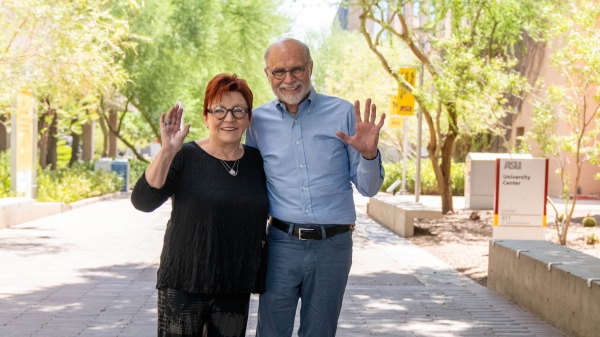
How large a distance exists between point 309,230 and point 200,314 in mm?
610

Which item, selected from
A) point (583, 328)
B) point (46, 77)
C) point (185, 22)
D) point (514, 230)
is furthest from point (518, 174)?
point (185, 22)

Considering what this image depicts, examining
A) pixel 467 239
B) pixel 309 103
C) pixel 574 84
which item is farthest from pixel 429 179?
pixel 309 103

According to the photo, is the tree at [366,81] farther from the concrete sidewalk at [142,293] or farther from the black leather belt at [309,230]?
the black leather belt at [309,230]

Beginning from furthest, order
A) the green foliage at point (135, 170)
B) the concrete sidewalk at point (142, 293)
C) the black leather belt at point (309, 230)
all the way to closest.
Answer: the green foliage at point (135, 170)
the concrete sidewalk at point (142, 293)
the black leather belt at point (309, 230)

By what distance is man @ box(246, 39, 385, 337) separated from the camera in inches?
152

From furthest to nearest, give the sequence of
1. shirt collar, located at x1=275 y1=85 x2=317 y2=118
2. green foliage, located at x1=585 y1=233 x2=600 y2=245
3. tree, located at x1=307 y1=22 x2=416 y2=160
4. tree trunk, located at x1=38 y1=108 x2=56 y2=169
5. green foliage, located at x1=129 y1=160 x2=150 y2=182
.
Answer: tree, located at x1=307 y1=22 x2=416 y2=160 < green foliage, located at x1=129 y1=160 x2=150 y2=182 < tree trunk, located at x1=38 y1=108 x2=56 y2=169 < green foliage, located at x1=585 y1=233 x2=600 y2=245 < shirt collar, located at x1=275 y1=85 x2=317 y2=118

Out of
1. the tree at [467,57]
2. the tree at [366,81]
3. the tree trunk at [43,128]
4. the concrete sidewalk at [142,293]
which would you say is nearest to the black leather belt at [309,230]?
the concrete sidewalk at [142,293]

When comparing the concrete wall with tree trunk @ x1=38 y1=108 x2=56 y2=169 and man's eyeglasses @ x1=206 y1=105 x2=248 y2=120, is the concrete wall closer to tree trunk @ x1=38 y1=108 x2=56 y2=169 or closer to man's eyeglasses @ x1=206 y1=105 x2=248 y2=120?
tree trunk @ x1=38 y1=108 x2=56 y2=169

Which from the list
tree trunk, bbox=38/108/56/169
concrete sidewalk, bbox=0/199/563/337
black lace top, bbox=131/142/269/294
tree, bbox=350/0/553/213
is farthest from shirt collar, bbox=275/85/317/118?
tree trunk, bbox=38/108/56/169

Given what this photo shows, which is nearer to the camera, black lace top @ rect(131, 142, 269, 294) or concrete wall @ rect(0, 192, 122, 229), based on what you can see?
black lace top @ rect(131, 142, 269, 294)

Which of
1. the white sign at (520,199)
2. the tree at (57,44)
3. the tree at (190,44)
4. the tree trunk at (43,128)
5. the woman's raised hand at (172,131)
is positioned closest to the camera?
the woman's raised hand at (172,131)

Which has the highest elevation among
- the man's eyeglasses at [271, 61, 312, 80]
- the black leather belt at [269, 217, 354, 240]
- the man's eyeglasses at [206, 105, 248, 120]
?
the man's eyeglasses at [271, 61, 312, 80]

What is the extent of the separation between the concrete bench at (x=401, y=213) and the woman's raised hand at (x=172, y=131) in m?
11.0

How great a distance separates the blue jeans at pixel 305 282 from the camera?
387cm
